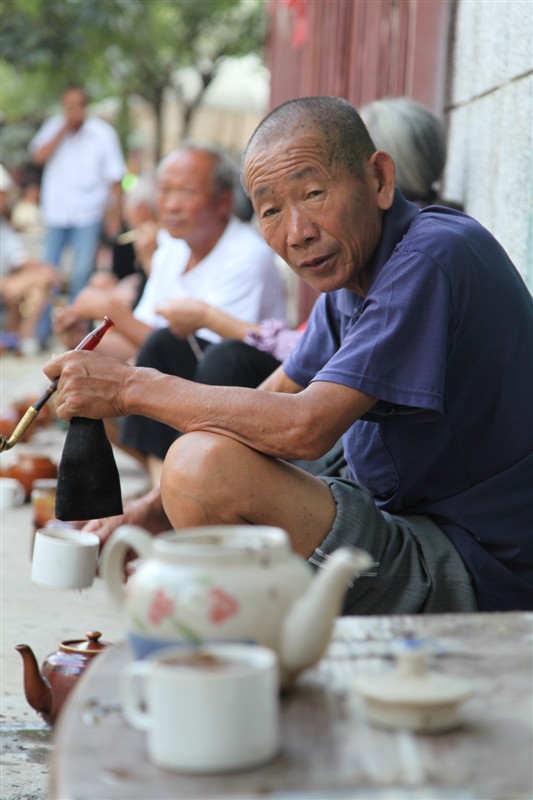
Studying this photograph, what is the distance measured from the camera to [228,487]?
90.1 inches

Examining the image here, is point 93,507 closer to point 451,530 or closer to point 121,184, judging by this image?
point 451,530

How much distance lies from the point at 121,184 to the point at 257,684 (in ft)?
36.1

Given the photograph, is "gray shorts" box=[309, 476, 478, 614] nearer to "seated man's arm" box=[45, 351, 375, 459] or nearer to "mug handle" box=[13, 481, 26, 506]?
"seated man's arm" box=[45, 351, 375, 459]

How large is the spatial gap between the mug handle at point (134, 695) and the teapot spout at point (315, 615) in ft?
0.55

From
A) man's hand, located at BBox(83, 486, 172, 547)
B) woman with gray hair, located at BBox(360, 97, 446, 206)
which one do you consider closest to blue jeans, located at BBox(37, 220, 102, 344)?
woman with gray hair, located at BBox(360, 97, 446, 206)

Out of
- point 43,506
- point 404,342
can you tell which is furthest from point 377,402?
point 43,506

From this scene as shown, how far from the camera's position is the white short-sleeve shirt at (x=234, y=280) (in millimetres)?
4727

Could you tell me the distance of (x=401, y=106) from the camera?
3.81 metres

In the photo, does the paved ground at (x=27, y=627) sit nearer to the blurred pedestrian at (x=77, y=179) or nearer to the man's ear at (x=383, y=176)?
the man's ear at (x=383, y=176)

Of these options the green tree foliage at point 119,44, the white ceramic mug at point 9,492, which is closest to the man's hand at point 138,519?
the white ceramic mug at point 9,492

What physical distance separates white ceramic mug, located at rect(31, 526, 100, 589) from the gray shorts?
85cm

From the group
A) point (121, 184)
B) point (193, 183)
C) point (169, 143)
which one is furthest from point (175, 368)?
point (169, 143)

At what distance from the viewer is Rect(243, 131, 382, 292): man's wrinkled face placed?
8.13 feet

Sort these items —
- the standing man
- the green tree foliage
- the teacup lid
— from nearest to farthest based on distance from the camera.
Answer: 1. the teacup lid
2. the standing man
3. the green tree foliage
